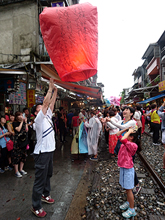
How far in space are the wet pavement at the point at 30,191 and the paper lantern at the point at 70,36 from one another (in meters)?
2.82

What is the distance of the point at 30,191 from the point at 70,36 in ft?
12.5

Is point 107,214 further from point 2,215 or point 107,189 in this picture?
point 2,215

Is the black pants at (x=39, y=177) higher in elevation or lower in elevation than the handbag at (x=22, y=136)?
lower

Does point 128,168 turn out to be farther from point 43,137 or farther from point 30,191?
point 30,191

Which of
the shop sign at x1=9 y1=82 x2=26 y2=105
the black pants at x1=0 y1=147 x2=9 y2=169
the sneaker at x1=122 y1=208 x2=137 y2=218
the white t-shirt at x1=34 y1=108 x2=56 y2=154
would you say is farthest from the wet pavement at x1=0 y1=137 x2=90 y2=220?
the shop sign at x1=9 y1=82 x2=26 y2=105

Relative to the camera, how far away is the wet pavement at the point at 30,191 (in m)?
2.78

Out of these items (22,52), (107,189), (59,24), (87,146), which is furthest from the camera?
(22,52)

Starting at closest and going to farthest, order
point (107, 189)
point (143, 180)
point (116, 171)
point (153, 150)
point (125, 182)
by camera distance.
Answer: point (125, 182) → point (107, 189) → point (143, 180) → point (116, 171) → point (153, 150)

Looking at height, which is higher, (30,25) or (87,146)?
(30,25)

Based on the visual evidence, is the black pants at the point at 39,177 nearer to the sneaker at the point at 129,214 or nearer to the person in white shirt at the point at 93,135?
the sneaker at the point at 129,214

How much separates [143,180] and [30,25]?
36.5 ft

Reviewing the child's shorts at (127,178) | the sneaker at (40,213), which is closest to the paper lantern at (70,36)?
the child's shorts at (127,178)

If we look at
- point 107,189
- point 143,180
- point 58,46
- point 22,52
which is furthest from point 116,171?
point 22,52

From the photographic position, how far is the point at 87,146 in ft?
20.3
